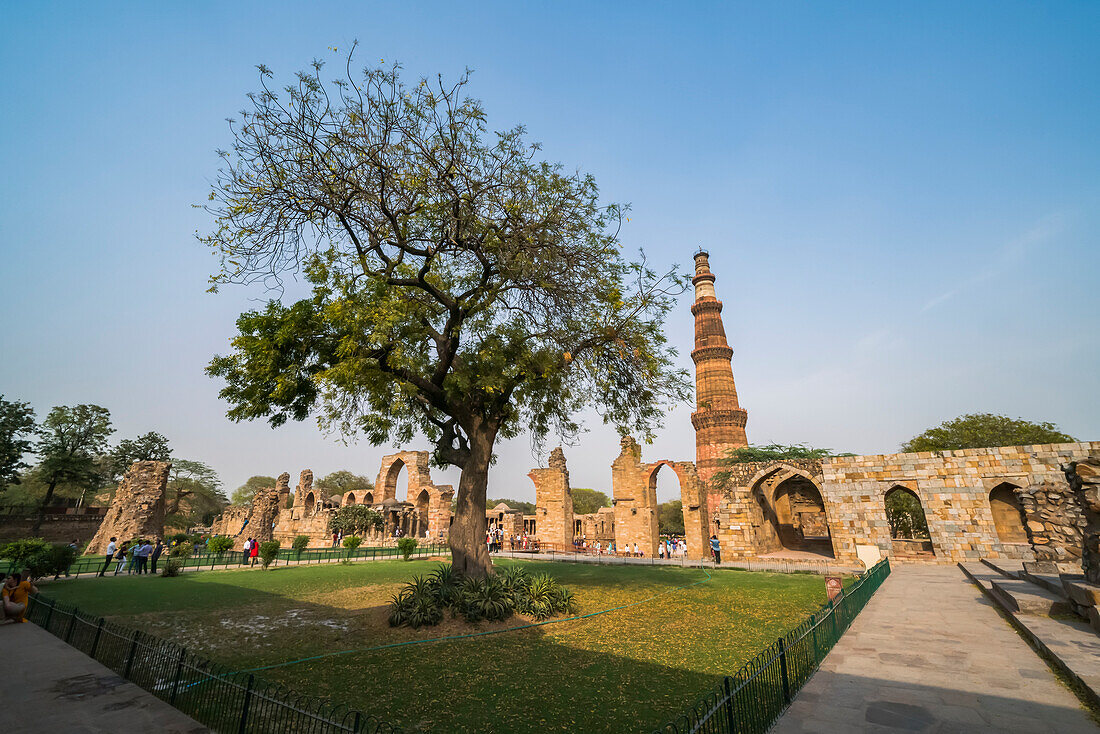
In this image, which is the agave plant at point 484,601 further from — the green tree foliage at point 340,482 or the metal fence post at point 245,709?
the green tree foliage at point 340,482

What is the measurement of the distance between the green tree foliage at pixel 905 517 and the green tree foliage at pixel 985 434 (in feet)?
15.4

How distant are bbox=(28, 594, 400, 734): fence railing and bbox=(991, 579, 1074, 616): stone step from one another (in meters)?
9.80

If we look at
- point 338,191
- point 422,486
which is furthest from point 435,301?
point 422,486

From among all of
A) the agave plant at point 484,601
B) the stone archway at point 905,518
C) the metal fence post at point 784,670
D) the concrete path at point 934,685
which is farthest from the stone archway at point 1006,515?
the agave plant at point 484,601

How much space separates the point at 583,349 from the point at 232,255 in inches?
294

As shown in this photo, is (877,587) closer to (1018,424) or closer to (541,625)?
(541,625)

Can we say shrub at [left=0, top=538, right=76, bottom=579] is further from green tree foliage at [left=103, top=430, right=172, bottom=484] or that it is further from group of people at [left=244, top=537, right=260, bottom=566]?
green tree foliage at [left=103, top=430, right=172, bottom=484]

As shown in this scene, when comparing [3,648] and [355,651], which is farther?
[355,651]

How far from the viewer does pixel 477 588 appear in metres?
8.85

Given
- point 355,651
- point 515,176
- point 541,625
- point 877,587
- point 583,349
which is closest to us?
point 355,651

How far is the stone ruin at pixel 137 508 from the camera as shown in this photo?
2203 cm

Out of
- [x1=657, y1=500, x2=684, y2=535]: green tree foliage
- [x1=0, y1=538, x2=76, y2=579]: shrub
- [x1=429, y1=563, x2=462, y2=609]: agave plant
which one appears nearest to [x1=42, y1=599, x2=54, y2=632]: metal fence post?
[x1=429, y1=563, x2=462, y2=609]: agave plant

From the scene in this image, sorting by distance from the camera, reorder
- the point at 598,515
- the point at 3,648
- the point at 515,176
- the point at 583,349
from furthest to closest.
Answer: the point at 598,515
the point at 583,349
the point at 515,176
the point at 3,648

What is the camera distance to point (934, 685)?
4.75 metres
